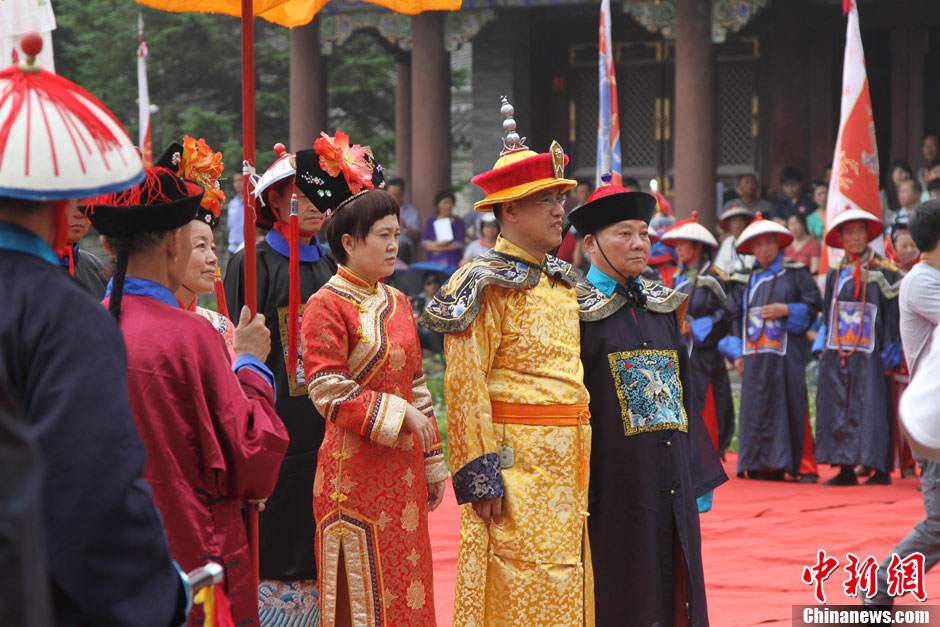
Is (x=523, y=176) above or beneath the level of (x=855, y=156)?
beneath

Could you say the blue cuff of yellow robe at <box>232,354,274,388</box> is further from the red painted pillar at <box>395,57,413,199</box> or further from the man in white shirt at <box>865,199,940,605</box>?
the red painted pillar at <box>395,57,413,199</box>

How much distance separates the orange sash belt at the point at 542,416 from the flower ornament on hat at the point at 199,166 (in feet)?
3.31

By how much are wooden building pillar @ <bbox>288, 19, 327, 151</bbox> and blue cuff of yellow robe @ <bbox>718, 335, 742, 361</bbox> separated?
6.97 m

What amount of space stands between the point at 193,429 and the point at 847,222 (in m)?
5.93

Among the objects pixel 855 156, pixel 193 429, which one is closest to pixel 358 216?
pixel 193 429

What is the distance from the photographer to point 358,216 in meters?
3.48

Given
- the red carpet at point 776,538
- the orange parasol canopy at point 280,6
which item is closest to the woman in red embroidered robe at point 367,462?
the red carpet at point 776,538

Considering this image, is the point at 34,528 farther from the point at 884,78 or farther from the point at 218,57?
the point at 218,57

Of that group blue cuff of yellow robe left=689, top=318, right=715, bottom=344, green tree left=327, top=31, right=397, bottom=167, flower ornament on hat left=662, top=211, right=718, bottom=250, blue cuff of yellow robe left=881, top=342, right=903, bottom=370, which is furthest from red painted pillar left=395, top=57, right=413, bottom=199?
blue cuff of yellow robe left=881, top=342, right=903, bottom=370

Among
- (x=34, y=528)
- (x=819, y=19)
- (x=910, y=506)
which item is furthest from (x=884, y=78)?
(x=34, y=528)

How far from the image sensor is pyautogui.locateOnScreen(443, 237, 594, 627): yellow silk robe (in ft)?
11.2

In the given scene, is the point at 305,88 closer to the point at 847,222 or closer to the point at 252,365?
the point at 847,222

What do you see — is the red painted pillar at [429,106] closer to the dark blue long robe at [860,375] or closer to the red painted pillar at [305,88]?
the red painted pillar at [305,88]

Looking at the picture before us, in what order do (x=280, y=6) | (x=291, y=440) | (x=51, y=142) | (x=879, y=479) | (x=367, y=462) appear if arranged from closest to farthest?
(x=51, y=142) < (x=367, y=462) < (x=291, y=440) < (x=280, y=6) < (x=879, y=479)
